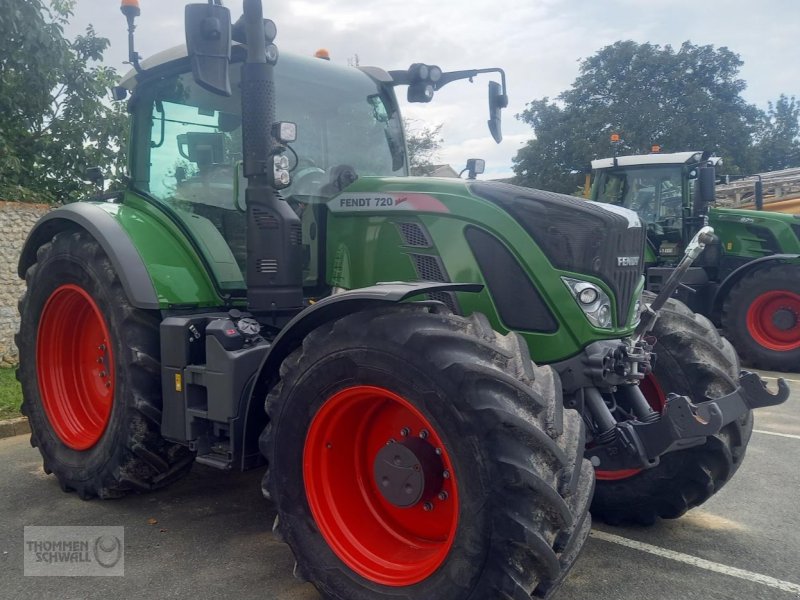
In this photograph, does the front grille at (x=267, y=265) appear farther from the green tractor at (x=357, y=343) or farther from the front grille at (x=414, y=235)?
the front grille at (x=414, y=235)

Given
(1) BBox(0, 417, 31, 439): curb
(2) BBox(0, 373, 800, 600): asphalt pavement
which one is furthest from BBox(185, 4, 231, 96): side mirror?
(1) BBox(0, 417, 31, 439): curb

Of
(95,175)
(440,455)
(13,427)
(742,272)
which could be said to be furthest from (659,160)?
(13,427)

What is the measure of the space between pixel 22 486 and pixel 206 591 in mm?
2091

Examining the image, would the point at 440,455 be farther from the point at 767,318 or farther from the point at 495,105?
the point at 767,318

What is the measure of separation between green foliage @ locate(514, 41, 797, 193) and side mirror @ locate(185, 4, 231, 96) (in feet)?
99.5

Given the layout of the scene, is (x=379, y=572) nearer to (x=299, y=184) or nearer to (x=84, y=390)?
(x=299, y=184)

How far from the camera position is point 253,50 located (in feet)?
11.9

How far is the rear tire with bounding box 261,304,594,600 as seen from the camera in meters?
2.51

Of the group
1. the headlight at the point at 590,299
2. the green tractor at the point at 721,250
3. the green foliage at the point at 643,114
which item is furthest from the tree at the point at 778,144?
the headlight at the point at 590,299

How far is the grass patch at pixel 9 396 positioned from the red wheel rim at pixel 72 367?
1575 mm

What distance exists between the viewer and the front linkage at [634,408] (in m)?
2.99

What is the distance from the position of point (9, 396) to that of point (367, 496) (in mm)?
4684

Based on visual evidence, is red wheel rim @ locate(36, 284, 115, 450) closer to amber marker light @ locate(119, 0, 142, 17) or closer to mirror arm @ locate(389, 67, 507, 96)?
amber marker light @ locate(119, 0, 142, 17)

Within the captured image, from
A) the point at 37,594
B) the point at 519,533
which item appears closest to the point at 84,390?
the point at 37,594
